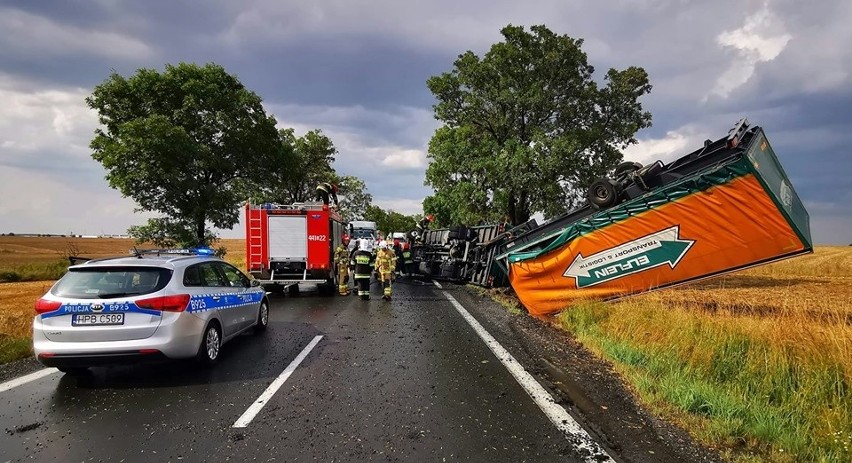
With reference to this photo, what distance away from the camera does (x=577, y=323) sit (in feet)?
27.9

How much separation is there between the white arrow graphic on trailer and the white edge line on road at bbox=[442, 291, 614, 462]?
104 inches

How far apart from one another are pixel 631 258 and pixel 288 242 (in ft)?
30.9

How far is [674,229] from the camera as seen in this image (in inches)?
328

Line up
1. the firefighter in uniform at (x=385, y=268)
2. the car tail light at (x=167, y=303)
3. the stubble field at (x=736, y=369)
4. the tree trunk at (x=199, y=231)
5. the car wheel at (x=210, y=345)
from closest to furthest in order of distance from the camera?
the stubble field at (x=736, y=369) → the car tail light at (x=167, y=303) → the car wheel at (x=210, y=345) → the firefighter in uniform at (x=385, y=268) → the tree trunk at (x=199, y=231)

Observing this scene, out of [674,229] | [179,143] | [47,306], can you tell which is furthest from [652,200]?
[179,143]

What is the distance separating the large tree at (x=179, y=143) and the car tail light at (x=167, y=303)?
15918 mm

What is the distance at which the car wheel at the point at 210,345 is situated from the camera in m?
6.08

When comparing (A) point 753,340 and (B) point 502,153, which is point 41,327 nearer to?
(A) point 753,340

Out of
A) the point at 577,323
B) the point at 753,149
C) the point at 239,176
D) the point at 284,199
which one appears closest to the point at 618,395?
the point at 577,323

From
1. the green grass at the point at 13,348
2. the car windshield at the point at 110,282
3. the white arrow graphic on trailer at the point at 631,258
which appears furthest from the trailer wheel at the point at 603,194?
the green grass at the point at 13,348

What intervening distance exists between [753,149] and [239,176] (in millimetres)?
21593

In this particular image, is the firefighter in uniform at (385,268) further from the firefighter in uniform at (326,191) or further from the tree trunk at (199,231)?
the tree trunk at (199,231)

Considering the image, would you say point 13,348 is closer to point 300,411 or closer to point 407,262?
point 300,411

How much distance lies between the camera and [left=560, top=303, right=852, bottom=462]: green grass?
3.64m
